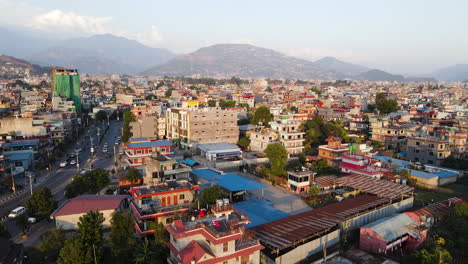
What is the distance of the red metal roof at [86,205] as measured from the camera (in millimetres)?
15680

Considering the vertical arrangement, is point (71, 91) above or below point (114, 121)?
above

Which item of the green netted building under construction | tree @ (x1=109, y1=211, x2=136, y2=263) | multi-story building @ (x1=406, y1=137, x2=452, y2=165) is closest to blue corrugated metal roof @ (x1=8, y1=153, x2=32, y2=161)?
tree @ (x1=109, y1=211, x2=136, y2=263)

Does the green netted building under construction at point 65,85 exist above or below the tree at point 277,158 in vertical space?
above

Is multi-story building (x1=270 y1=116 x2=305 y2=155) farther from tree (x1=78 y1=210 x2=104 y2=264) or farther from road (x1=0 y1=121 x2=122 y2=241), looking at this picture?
tree (x1=78 y1=210 x2=104 y2=264)

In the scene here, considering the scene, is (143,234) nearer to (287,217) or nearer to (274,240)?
(274,240)

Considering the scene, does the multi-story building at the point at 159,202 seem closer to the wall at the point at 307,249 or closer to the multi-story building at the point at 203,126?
the wall at the point at 307,249

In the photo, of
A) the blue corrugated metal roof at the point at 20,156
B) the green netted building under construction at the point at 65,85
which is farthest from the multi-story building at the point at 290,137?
the green netted building under construction at the point at 65,85

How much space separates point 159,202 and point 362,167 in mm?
15340

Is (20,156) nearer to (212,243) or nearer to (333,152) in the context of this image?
(212,243)

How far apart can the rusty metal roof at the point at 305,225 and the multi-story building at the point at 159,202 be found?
385cm

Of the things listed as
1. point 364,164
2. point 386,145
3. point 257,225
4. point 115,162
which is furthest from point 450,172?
point 115,162

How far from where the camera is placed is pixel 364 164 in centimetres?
2405

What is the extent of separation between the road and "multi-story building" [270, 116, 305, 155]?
16.3 meters

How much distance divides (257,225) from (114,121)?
4505 centimetres
